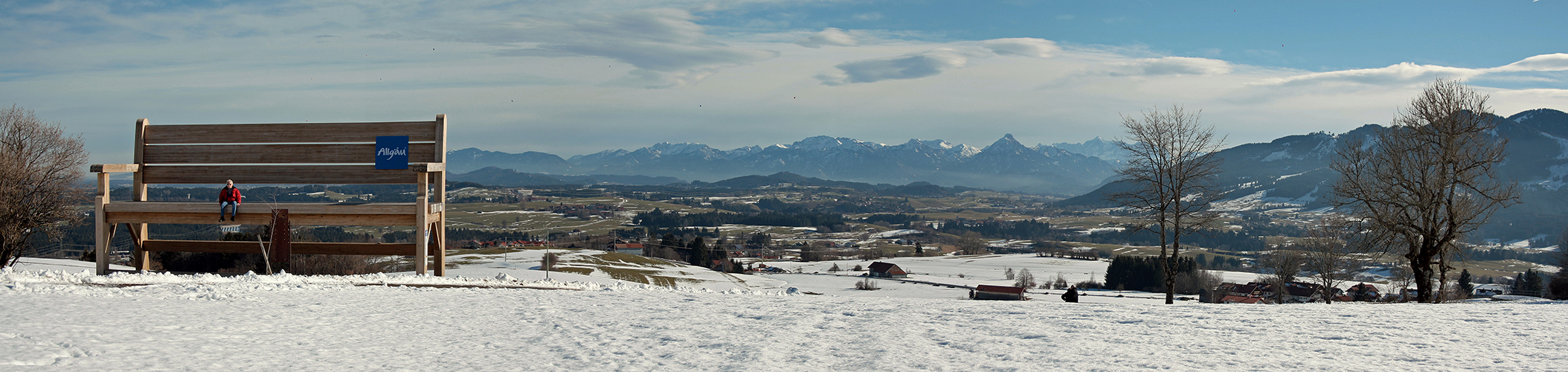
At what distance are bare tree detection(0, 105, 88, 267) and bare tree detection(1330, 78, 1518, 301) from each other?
86.1 feet

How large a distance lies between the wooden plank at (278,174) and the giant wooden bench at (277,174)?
11 mm

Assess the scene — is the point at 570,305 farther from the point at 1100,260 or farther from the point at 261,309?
the point at 1100,260

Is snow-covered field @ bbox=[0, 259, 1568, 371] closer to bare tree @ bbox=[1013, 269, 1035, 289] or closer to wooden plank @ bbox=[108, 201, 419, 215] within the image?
wooden plank @ bbox=[108, 201, 419, 215]

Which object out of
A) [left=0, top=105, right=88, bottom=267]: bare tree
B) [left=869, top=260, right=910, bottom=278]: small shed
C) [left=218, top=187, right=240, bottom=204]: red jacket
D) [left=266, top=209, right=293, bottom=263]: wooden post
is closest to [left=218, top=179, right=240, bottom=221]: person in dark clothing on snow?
[left=218, top=187, right=240, bottom=204]: red jacket

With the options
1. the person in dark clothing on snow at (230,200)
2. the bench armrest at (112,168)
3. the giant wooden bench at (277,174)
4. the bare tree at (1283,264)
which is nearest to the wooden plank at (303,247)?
the giant wooden bench at (277,174)

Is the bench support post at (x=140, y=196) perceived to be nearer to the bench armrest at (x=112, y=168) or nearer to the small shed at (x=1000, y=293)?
the bench armrest at (x=112, y=168)

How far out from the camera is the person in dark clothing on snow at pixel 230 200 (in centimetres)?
1011

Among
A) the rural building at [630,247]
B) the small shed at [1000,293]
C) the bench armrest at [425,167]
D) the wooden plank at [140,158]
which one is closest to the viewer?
the bench armrest at [425,167]

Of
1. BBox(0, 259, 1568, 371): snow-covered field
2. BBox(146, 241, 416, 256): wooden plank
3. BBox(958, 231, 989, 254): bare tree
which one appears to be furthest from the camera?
BBox(958, 231, 989, 254): bare tree

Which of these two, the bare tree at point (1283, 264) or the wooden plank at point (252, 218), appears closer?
the wooden plank at point (252, 218)

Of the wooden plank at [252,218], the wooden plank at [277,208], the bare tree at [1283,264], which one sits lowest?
the bare tree at [1283,264]

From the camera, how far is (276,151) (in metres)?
11.0

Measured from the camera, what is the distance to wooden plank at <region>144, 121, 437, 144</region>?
1077 cm

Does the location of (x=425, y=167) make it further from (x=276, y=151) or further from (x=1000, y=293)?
(x=1000, y=293)
